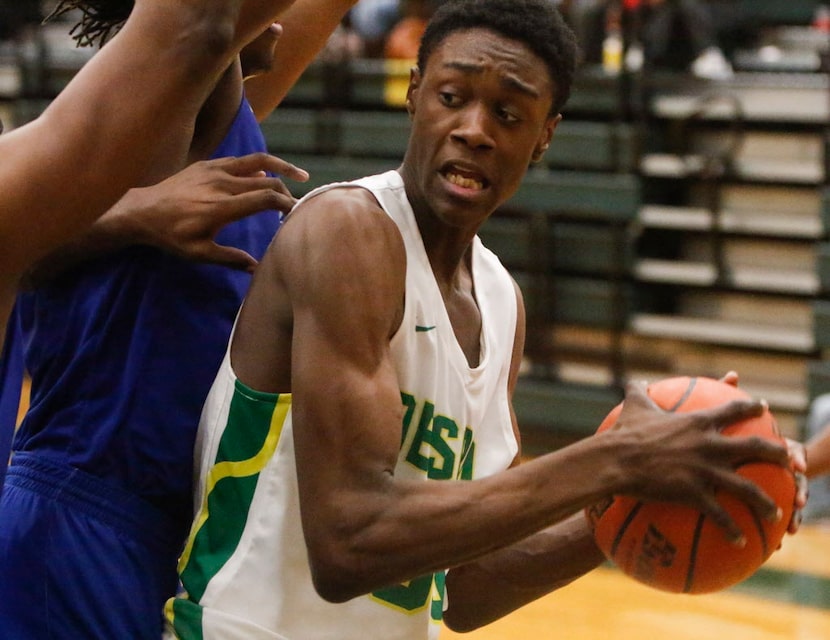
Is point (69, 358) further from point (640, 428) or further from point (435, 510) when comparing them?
point (640, 428)

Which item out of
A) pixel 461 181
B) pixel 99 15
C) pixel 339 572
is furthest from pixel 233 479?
pixel 99 15

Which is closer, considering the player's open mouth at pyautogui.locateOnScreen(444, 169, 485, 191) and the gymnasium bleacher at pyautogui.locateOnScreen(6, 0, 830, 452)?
the player's open mouth at pyautogui.locateOnScreen(444, 169, 485, 191)

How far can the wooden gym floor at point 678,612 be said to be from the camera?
4809 millimetres

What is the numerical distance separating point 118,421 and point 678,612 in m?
3.35

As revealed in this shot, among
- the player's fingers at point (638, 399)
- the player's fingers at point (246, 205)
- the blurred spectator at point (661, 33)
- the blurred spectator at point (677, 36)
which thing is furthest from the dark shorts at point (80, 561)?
the blurred spectator at point (677, 36)

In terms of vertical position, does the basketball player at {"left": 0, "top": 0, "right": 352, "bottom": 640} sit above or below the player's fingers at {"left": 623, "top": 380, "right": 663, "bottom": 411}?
below

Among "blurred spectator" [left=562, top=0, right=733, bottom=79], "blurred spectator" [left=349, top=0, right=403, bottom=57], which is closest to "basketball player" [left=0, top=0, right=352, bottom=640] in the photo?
"blurred spectator" [left=562, top=0, right=733, bottom=79]

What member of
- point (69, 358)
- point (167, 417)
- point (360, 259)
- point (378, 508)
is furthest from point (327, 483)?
point (69, 358)

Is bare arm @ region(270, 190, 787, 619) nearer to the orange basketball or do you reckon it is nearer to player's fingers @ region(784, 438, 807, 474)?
the orange basketball

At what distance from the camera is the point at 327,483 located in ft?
6.24

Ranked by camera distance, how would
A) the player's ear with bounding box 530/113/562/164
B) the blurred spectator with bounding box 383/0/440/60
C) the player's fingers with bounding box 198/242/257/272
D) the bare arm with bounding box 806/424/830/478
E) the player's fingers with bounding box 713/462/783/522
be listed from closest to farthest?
the player's fingers with bounding box 713/462/783/522 < the player's fingers with bounding box 198/242/257/272 < the player's ear with bounding box 530/113/562/164 < the bare arm with bounding box 806/424/830/478 < the blurred spectator with bounding box 383/0/440/60

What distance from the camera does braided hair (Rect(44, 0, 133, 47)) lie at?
7.73ft

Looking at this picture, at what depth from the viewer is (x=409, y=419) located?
2.16m

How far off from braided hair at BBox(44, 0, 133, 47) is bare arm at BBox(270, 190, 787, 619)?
2.05ft
